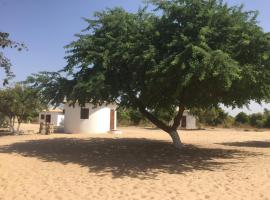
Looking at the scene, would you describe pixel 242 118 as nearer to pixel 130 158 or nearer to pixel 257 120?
pixel 257 120

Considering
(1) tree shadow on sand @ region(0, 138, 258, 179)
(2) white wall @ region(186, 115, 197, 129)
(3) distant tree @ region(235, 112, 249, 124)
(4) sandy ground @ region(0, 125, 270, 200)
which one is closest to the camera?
(4) sandy ground @ region(0, 125, 270, 200)

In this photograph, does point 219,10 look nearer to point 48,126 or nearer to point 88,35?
point 88,35

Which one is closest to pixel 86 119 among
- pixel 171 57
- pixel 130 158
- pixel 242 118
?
pixel 130 158

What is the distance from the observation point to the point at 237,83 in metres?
15.5

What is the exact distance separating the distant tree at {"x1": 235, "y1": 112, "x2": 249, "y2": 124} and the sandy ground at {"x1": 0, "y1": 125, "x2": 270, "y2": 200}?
43645 millimetres

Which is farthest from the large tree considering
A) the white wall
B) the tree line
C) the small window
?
the tree line

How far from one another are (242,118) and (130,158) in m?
48.4

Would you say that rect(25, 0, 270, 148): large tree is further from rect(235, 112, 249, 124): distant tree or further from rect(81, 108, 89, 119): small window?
rect(235, 112, 249, 124): distant tree

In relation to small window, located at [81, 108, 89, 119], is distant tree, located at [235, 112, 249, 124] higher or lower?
higher

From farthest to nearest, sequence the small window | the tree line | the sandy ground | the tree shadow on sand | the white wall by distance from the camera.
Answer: the tree line
the white wall
the small window
the tree shadow on sand
the sandy ground

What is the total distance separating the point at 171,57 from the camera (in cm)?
1496

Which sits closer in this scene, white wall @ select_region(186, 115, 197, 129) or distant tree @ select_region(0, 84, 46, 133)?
distant tree @ select_region(0, 84, 46, 133)

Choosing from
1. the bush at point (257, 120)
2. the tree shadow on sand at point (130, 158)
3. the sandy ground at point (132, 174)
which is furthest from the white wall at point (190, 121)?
the sandy ground at point (132, 174)

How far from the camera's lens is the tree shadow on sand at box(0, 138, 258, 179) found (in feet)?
45.9
